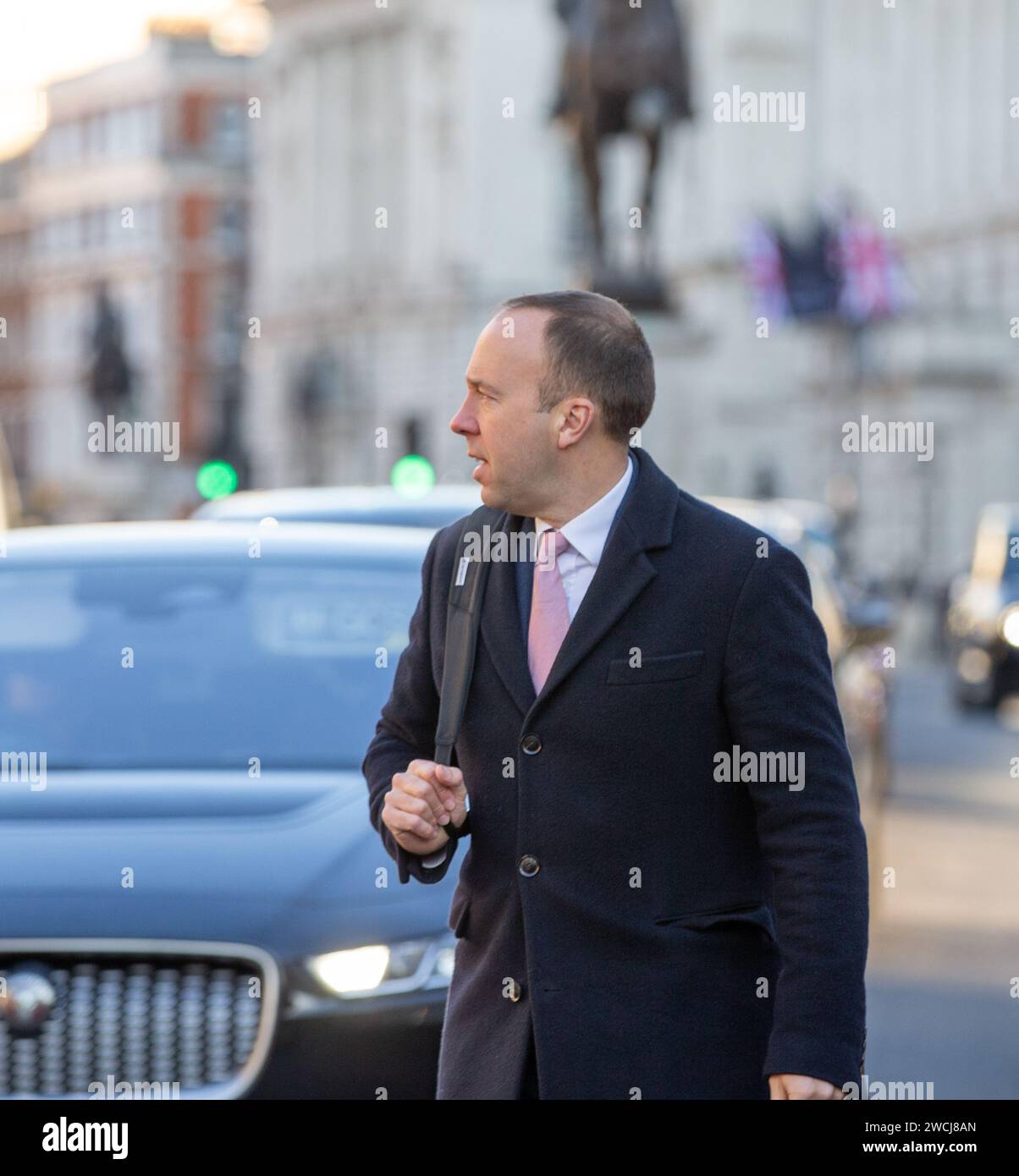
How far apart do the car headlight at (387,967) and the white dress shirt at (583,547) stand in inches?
43.5

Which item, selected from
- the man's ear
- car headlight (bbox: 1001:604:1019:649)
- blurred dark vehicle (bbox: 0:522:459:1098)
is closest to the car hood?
blurred dark vehicle (bbox: 0:522:459:1098)

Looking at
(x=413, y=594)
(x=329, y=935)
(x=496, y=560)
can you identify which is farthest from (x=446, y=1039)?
(x=413, y=594)

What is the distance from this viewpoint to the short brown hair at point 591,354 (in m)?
3.32

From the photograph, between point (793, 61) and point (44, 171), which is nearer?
point (793, 61)

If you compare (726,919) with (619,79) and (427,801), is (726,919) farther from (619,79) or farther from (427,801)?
(619,79)

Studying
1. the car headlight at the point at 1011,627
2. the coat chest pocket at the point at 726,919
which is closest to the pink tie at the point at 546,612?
the coat chest pocket at the point at 726,919

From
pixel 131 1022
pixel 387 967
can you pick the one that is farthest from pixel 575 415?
pixel 131 1022

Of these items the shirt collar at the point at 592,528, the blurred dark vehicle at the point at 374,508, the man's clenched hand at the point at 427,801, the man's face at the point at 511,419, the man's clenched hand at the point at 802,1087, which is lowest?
the man's clenched hand at the point at 802,1087

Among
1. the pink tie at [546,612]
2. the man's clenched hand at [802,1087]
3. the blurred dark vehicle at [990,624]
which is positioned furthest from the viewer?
the blurred dark vehicle at [990,624]

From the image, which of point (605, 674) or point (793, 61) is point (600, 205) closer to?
point (605, 674)

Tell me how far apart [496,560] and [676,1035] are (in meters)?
0.64

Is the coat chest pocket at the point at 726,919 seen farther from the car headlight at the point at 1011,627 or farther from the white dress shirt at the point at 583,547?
the car headlight at the point at 1011,627

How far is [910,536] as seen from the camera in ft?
148

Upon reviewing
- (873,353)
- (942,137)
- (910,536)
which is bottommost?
(910,536)
